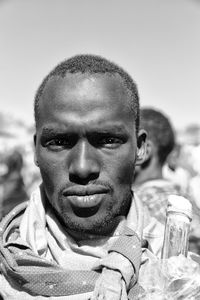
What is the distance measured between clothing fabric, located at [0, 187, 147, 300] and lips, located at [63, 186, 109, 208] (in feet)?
0.56

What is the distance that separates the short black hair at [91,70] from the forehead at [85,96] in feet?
0.08

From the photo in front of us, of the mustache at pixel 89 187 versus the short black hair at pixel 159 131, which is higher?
the mustache at pixel 89 187

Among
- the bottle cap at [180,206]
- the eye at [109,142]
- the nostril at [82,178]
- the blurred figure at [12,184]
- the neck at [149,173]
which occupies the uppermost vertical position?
the eye at [109,142]

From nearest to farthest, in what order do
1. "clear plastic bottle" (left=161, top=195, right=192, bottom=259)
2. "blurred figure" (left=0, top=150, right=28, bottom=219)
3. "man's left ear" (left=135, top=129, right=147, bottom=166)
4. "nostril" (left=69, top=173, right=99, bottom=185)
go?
"clear plastic bottle" (left=161, top=195, right=192, bottom=259) → "nostril" (left=69, top=173, right=99, bottom=185) → "man's left ear" (left=135, top=129, right=147, bottom=166) → "blurred figure" (left=0, top=150, right=28, bottom=219)

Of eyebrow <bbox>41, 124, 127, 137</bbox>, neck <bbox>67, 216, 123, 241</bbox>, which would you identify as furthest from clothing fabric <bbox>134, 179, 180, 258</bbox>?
eyebrow <bbox>41, 124, 127, 137</bbox>

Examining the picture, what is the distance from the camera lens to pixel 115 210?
1858mm

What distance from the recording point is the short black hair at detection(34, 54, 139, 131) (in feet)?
6.28

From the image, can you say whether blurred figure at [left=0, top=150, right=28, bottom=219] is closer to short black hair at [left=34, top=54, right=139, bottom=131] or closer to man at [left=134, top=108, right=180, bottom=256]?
→ man at [left=134, top=108, right=180, bottom=256]

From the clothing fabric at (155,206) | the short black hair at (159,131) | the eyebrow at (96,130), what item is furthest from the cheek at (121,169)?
the short black hair at (159,131)

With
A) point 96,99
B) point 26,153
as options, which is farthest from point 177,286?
point 26,153

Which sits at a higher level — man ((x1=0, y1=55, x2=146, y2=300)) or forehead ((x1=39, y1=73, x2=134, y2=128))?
forehead ((x1=39, y1=73, x2=134, y2=128))

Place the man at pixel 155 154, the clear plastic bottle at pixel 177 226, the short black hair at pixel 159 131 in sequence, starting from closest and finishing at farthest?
the clear plastic bottle at pixel 177 226 → the man at pixel 155 154 → the short black hair at pixel 159 131

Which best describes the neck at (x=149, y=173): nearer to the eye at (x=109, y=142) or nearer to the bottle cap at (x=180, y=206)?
the eye at (x=109, y=142)

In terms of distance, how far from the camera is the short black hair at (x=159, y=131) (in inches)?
180
